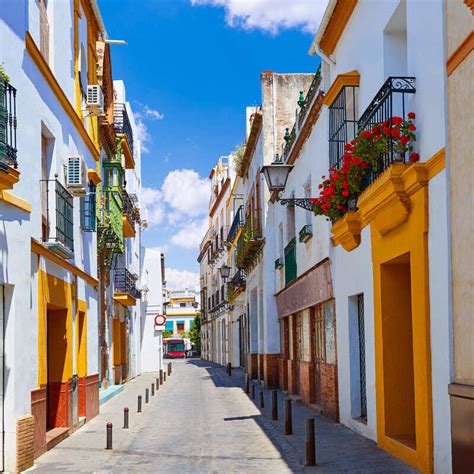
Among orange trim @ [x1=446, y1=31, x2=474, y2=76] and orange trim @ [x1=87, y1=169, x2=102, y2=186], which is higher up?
orange trim @ [x1=87, y1=169, x2=102, y2=186]

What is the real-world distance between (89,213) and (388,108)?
8.57m

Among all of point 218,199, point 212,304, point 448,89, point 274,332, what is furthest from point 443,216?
point 212,304

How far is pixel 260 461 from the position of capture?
38.8 ft

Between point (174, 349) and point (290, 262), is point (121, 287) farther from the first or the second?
point (174, 349)

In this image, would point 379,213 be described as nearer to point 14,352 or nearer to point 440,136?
point 440,136

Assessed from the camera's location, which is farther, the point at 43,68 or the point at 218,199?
the point at 218,199

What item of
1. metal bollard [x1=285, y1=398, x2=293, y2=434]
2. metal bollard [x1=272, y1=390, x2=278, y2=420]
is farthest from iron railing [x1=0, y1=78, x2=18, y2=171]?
metal bollard [x1=272, y1=390, x2=278, y2=420]

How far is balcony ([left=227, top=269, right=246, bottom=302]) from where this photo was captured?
38334 mm

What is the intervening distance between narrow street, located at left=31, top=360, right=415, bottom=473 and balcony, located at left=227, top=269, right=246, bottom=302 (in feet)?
56.9

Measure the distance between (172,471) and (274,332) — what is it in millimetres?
16075

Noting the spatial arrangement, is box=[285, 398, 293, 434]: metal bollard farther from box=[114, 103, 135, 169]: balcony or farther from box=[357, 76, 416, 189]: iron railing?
box=[114, 103, 135, 169]: balcony

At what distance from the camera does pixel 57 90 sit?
1380 cm

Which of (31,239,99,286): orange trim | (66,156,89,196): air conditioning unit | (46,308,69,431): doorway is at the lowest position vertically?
(46,308,69,431): doorway

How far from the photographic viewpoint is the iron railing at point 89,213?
1706 cm
